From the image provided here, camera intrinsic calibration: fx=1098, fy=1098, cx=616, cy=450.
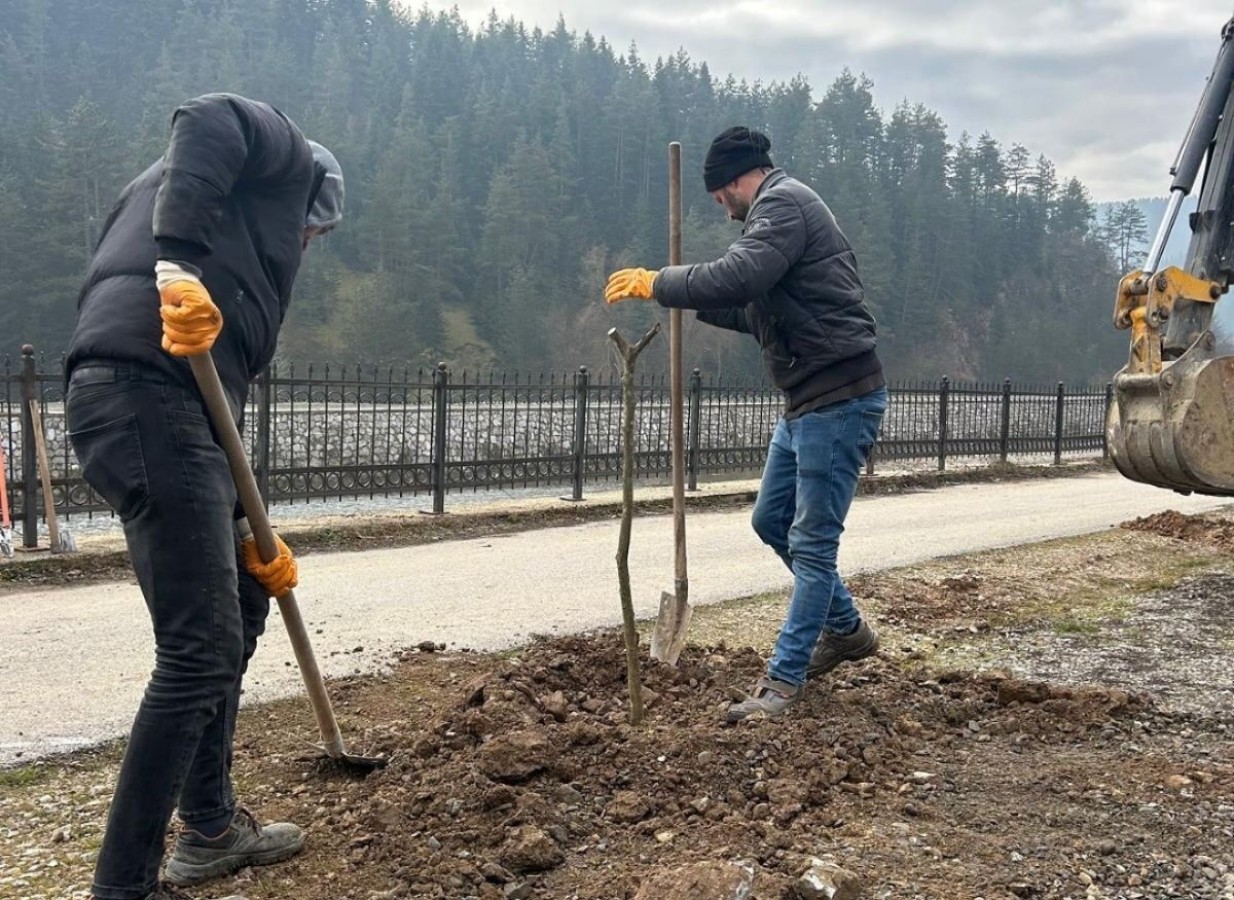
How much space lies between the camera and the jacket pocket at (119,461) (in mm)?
2449

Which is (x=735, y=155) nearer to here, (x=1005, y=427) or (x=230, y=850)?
(x=230, y=850)

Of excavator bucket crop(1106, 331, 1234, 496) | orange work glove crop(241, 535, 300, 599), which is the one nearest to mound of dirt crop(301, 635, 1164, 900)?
orange work glove crop(241, 535, 300, 599)

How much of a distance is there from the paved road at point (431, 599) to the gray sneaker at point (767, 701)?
2.01 m

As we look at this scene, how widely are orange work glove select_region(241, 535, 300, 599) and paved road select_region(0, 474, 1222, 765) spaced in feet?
5.64

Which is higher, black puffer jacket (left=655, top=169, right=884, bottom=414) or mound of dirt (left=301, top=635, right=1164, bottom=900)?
black puffer jacket (left=655, top=169, right=884, bottom=414)

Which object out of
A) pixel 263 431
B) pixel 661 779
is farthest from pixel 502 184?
pixel 661 779

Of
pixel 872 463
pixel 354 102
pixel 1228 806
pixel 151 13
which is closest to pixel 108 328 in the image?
pixel 1228 806

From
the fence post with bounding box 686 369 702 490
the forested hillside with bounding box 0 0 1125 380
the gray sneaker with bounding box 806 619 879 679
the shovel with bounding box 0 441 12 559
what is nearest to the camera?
the gray sneaker with bounding box 806 619 879 679

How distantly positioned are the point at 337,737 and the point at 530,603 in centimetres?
356

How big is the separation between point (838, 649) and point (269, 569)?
2354 mm

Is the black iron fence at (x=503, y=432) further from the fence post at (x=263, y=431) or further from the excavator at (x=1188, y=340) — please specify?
the excavator at (x=1188, y=340)

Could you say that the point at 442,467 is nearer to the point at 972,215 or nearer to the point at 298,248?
the point at 298,248

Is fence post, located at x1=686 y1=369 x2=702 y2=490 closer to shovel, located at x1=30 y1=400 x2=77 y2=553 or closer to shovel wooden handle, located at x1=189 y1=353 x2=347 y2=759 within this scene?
shovel, located at x1=30 y1=400 x2=77 y2=553

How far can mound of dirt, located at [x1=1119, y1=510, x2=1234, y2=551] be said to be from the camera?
9375mm
